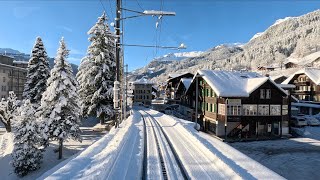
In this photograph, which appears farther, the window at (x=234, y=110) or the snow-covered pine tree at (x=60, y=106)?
the window at (x=234, y=110)

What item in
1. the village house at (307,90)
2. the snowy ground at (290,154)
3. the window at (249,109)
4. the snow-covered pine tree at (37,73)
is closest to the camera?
the snowy ground at (290,154)

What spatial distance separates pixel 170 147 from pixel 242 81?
106 ft

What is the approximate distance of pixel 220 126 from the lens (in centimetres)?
4388

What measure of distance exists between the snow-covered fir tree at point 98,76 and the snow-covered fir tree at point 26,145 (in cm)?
1576

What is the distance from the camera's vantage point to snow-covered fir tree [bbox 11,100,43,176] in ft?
81.3

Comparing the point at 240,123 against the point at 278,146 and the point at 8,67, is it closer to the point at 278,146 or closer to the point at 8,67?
the point at 278,146

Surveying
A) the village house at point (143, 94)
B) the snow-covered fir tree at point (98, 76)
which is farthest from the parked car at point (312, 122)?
the village house at point (143, 94)

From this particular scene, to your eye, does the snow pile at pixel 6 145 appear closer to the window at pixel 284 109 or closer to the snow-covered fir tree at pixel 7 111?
the snow-covered fir tree at pixel 7 111

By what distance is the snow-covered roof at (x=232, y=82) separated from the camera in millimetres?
41875

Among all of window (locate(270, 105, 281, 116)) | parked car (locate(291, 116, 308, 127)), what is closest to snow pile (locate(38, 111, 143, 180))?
window (locate(270, 105, 281, 116))

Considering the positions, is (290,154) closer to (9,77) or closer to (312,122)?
(312,122)

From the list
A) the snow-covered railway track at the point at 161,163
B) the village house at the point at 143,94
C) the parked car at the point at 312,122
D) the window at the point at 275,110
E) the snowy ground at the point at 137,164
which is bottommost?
the parked car at the point at 312,122

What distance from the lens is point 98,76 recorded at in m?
43.1

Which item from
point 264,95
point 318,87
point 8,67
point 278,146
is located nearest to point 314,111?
point 318,87
